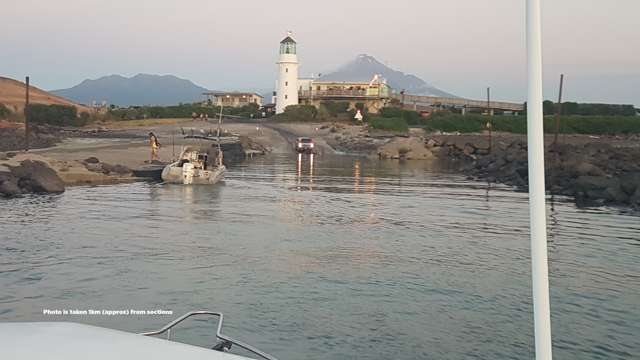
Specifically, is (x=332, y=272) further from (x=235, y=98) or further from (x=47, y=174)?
(x=235, y=98)

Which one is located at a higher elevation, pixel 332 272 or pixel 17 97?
pixel 17 97

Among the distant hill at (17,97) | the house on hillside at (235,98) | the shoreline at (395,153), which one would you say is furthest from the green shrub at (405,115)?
the distant hill at (17,97)

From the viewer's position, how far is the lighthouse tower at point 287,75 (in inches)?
3466

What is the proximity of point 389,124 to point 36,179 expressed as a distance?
57871mm

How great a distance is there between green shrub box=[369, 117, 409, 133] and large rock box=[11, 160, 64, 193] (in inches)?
2192

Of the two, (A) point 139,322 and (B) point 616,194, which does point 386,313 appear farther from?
(B) point 616,194

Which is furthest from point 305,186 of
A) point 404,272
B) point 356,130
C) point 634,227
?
point 356,130

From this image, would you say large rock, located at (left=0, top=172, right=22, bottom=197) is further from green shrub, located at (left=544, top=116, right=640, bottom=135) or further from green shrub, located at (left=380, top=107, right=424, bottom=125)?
green shrub, located at (left=380, top=107, right=424, bottom=125)

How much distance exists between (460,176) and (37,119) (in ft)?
184

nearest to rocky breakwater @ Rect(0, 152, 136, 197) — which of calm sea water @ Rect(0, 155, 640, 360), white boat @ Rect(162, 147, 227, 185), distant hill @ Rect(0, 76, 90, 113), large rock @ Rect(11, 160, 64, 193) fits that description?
large rock @ Rect(11, 160, 64, 193)

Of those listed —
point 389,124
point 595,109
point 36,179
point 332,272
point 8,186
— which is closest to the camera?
point 332,272

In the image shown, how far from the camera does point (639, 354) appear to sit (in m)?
8.49

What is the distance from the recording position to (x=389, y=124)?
79.8m

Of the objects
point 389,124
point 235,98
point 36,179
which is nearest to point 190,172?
point 36,179
